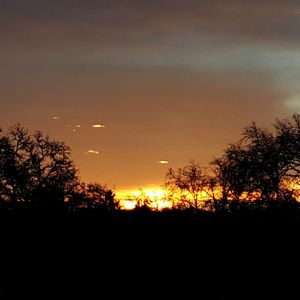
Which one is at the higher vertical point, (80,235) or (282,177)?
(282,177)

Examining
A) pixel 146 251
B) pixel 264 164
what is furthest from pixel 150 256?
pixel 264 164

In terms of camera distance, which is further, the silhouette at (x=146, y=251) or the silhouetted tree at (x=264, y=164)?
the silhouetted tree at (x=264, y=164)

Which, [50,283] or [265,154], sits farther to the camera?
[265,154]

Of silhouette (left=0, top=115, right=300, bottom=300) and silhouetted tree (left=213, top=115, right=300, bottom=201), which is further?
silhouetted tree (left=213, top=115, right=300, bottom=201)

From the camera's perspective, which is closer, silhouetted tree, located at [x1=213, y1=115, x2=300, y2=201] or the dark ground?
the dark ground

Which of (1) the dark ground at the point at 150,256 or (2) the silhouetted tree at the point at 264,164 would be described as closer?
(1) the dark ground at the point at 150,256

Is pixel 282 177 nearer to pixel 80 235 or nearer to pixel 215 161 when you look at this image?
pixel 215 161

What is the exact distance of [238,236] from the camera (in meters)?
26.9

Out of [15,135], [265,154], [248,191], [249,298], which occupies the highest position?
[15,135]

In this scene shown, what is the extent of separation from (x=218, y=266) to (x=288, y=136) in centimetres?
2698

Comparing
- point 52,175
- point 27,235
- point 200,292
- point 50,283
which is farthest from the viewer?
point 52,175

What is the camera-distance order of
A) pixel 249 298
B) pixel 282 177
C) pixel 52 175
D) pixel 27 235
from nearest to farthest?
pixel 249 298 → pixel 27 235 → pixel 282 177 → pixel 52 175

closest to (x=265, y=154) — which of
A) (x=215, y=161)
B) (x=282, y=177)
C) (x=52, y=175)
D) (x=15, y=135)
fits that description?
(x=282, y=177)

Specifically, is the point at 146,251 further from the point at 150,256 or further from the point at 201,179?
the point at 201,179
